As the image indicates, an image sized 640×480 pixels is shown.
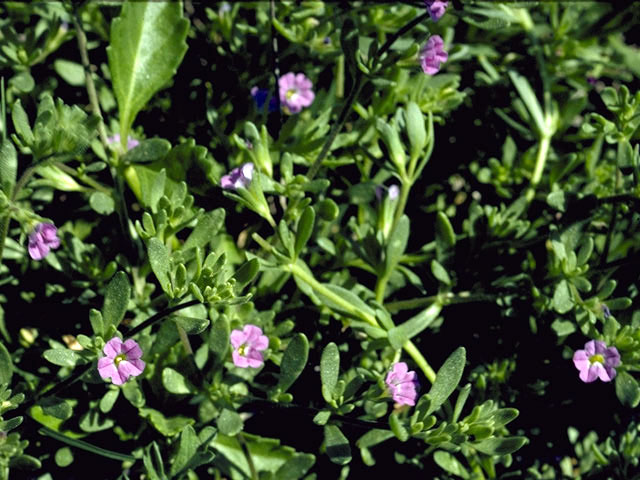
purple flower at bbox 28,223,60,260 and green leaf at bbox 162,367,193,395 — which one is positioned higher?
purple flower at bbox 28,223,60,260

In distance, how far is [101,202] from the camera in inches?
95.9

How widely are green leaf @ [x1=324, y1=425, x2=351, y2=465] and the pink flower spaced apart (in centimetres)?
30

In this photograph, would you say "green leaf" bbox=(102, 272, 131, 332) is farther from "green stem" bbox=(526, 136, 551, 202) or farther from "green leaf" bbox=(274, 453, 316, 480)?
"green stem" bbox=(526, 136, 551, 202)

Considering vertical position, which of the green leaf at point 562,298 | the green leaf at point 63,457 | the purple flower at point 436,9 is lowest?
A: the green leaf at point 63,457

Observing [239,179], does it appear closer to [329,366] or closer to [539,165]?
[329,366]

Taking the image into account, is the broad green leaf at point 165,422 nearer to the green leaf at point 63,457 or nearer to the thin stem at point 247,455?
the thin stem at point 247,455

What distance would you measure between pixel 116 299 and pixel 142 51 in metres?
1.02

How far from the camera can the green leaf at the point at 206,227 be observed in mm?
2238

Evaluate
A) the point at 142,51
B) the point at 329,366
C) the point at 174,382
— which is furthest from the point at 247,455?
the point at 142,51

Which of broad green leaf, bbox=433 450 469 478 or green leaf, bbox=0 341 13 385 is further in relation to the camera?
broad green leaf, bbox=433 450 469 478

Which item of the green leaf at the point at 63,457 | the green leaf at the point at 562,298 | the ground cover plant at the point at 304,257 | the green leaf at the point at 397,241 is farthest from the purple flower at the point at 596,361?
the green leaf at the point at 63,457

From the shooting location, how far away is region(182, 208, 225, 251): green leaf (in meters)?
2.24

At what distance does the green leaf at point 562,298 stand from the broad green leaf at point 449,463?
570 millimetres

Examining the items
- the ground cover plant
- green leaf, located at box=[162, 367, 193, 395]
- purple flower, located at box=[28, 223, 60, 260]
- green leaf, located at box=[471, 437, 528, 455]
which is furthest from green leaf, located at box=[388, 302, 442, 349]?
purple flower, located at box=[28, 223, 60, 260]
